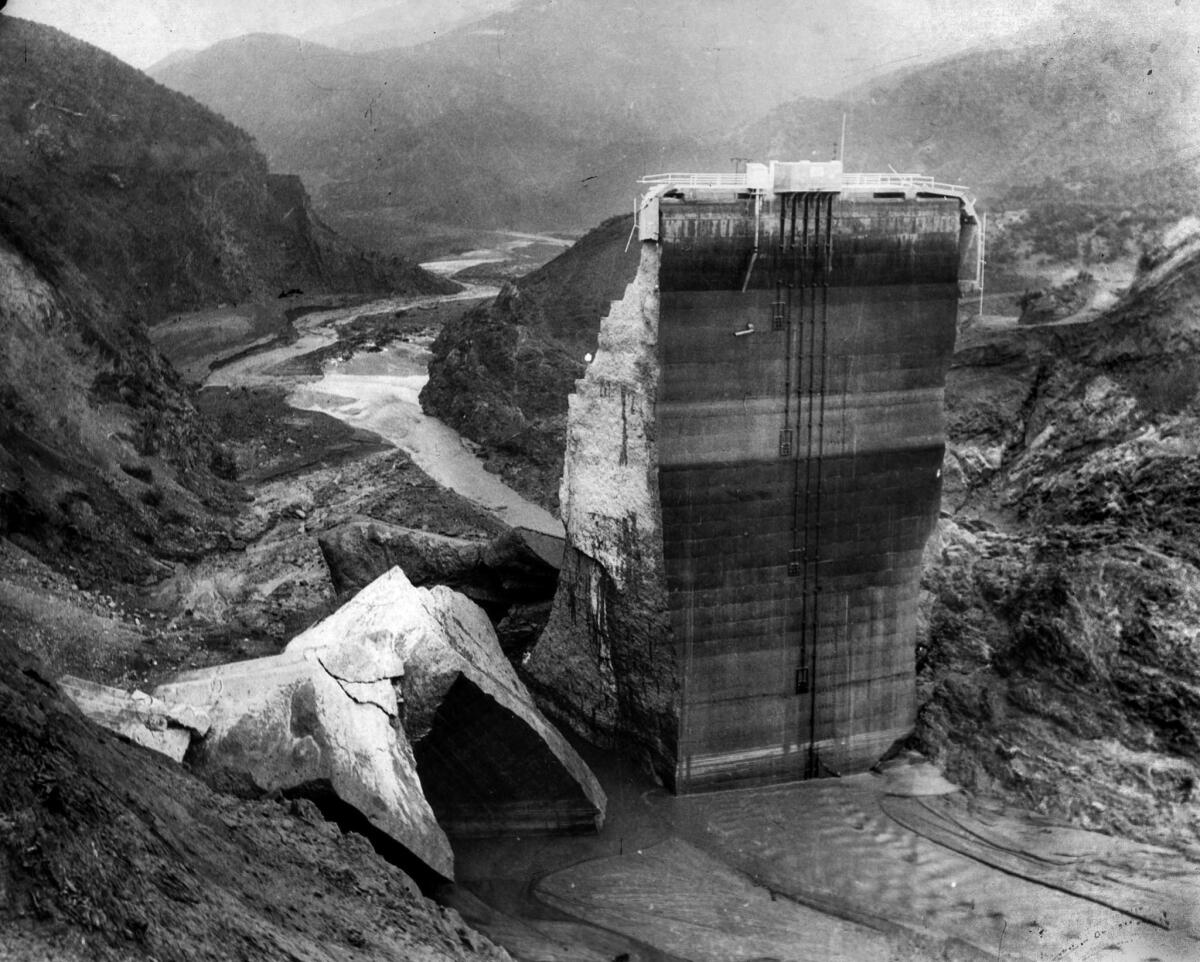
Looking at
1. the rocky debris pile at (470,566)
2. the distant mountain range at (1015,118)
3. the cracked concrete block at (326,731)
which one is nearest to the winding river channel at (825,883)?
the cracked concrete block at (326,731)

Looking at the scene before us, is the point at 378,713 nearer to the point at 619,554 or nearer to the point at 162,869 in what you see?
the point at 619,554

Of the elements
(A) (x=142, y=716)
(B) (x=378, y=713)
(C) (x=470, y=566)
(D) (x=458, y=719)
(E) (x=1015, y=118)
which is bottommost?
(D) (x=458, y=719)

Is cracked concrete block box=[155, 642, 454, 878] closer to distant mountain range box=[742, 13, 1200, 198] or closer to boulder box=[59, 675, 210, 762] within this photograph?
boulder box=[59, 675, 210, 762]

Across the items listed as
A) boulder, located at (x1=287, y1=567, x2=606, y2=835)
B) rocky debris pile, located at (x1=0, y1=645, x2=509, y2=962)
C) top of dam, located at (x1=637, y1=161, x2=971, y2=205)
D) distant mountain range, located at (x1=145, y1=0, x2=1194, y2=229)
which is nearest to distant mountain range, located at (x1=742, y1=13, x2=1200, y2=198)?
distant mountain range, located at (x1=145, y1=0, x2=1194, y2=229)

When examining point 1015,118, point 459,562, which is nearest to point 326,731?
point 459,562

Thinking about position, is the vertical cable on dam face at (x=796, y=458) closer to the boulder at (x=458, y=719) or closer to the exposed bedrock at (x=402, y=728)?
the boulder at (x=458, y=719)

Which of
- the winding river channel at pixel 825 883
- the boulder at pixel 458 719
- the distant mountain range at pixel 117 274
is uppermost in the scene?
the distant mountain range at pixel 117 274

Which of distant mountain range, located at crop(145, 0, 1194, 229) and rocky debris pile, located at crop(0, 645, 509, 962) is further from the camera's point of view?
distant mountain range, located at crop(145, 0, 1194, 229)
